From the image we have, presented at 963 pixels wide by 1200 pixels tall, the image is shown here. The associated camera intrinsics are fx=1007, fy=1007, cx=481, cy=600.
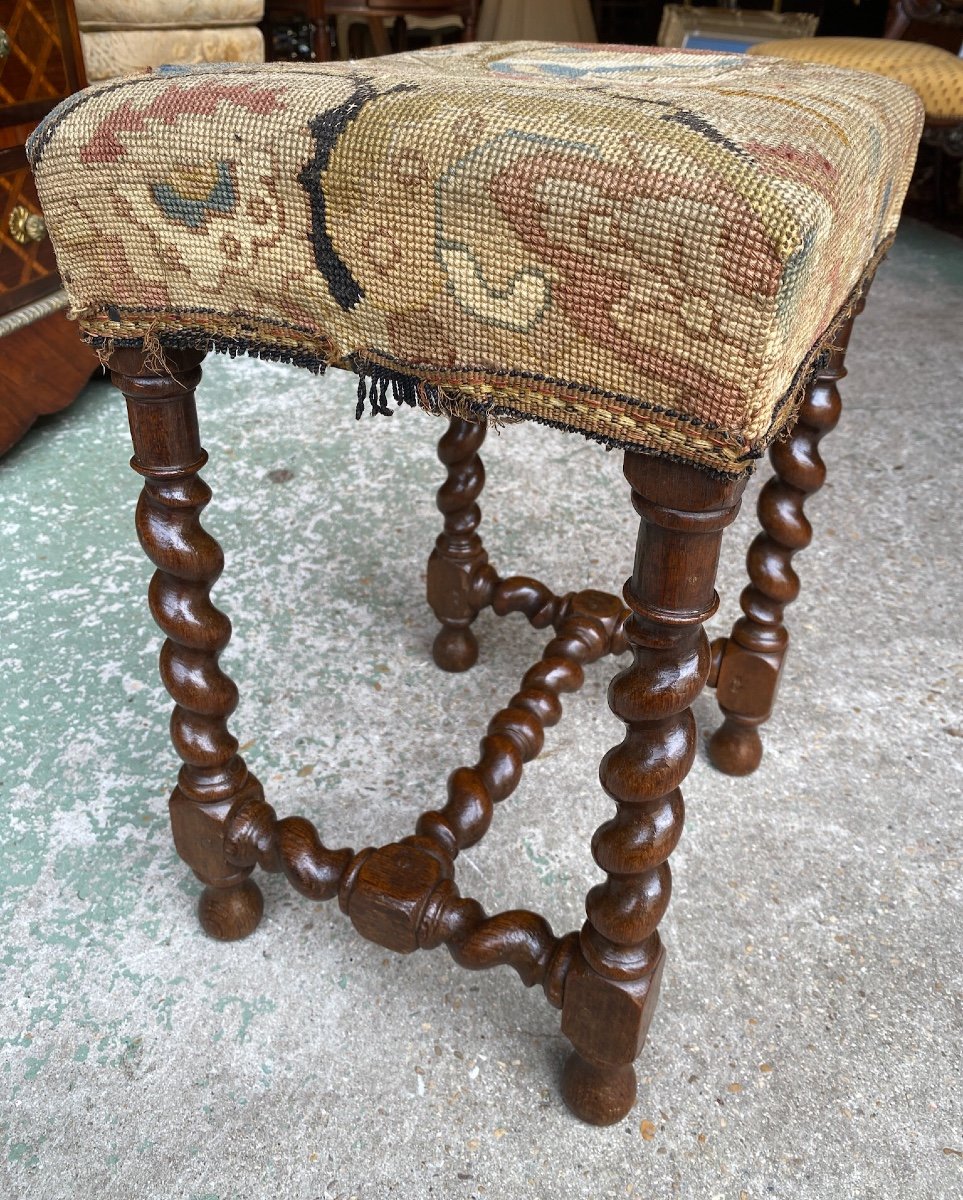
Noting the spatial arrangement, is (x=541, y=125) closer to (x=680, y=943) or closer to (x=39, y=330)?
(x=680, y=943)

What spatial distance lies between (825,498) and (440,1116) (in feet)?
3.46

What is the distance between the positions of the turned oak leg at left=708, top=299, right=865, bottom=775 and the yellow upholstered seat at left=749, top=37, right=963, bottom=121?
1151 mm

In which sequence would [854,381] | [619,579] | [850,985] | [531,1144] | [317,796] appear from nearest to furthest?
[531,1144] < [850,985] < [317,796] < [619,579] < [854,381]

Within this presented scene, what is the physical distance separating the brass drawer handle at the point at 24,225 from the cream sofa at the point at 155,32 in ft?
1.13

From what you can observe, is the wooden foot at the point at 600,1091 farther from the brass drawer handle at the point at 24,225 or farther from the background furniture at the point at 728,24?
the background furniture at the point at 728,24

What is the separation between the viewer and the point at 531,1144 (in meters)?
0.66

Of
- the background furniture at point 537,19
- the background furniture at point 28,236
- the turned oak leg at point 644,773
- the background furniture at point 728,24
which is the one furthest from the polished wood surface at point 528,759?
the background furniture at point 537,19

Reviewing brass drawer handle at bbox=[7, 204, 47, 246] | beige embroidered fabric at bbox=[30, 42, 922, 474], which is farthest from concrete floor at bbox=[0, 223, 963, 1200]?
beige embroidered fabric at bbox=[30, 42, 922, 474]

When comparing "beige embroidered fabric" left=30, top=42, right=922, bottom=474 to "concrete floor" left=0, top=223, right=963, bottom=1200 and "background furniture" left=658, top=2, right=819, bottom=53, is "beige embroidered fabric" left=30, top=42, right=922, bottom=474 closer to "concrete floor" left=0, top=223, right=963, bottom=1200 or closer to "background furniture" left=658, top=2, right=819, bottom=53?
"concrete floor" left=0, top=223, right=963, bottom=1200

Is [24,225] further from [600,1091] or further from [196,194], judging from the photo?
[600,1091]

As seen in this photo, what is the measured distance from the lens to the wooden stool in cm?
42

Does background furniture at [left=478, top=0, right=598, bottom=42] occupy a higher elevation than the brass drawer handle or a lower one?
lower

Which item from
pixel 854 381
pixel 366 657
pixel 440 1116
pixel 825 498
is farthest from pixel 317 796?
pixel 854 381

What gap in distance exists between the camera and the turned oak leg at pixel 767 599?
87cm
